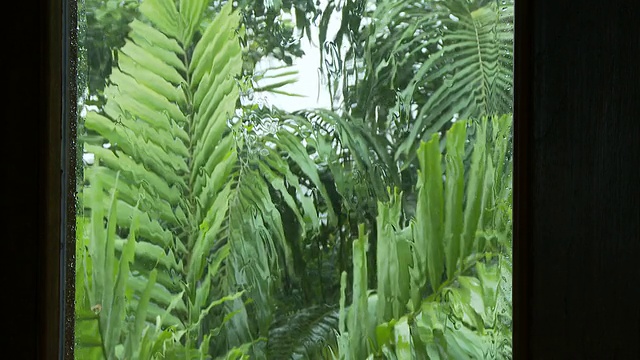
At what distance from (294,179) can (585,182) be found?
31 centimetres

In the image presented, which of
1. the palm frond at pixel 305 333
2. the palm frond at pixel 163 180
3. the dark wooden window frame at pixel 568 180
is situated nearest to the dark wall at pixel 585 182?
the dark wooden window frame at pixel 568 180

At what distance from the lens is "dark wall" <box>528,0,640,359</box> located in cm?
58

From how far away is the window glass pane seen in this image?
71 cm

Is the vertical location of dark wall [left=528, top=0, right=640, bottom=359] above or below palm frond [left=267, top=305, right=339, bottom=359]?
above

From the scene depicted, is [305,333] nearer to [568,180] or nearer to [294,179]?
[294,179]

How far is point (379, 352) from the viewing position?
0.73m

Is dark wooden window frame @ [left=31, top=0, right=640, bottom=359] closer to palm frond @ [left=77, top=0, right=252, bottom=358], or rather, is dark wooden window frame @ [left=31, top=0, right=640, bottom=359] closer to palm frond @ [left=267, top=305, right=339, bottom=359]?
palm frond @ [left=267, top=305, right=339, bottom=359]

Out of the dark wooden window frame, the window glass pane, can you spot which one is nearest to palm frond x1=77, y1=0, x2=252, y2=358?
the window glass pane

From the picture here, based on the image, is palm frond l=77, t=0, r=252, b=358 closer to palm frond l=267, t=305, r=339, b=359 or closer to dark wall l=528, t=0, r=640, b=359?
palm frond l=267, t=305, r=339, b=359

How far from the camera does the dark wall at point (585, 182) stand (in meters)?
0.58

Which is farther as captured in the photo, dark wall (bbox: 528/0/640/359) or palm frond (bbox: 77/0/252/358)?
palm frond (bbox: 77/0/252/358)

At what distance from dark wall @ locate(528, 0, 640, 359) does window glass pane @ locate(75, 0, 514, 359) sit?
6 cm

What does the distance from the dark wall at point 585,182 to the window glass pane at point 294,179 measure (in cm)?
6

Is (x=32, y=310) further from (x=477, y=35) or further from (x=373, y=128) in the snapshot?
(x=477, y=35)
